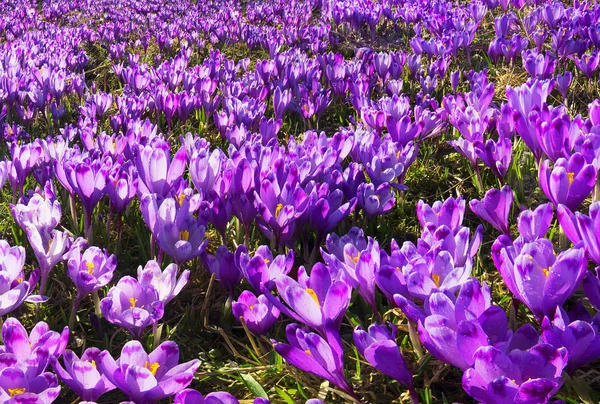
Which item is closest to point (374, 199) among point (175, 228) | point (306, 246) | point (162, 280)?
point (306, 246)

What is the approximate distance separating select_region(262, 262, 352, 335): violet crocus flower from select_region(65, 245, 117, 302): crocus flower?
1.92 feet

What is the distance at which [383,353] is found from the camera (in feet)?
4.30

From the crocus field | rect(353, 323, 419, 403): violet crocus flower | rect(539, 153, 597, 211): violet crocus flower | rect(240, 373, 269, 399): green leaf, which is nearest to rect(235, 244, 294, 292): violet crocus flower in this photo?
the crocus field

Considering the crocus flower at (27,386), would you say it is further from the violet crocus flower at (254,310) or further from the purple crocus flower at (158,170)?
the purple crocus flower at (158,170)

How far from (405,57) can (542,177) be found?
298cm

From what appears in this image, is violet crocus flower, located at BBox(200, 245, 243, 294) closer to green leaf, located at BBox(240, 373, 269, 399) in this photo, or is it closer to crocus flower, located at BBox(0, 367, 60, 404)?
green leaf, located at BBox(240, 373, 269, 399)

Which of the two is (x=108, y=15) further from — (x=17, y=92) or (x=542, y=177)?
(x=542, y=177)

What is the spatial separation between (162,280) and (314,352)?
0.58 m

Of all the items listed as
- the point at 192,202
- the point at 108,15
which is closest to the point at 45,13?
the point at 108,15

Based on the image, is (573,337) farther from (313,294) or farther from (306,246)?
(306,246)

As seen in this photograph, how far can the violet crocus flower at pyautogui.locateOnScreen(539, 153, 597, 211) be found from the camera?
182 cm

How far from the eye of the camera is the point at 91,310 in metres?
2.09

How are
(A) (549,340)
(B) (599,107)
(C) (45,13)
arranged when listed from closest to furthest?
1. (A) (549,340)
2. (B) (599,107)
3. (C) (45,13)

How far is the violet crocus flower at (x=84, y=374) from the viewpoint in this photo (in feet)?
4.49
